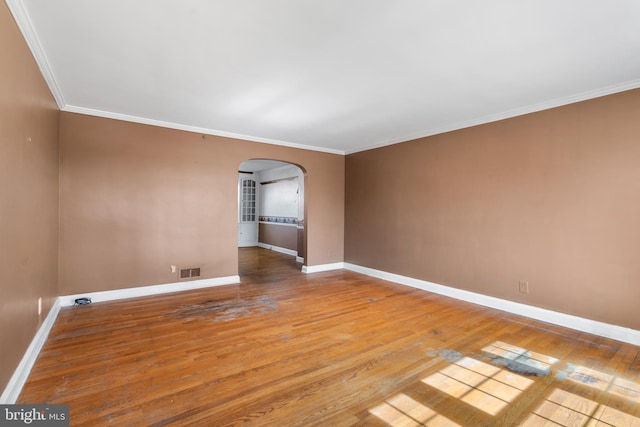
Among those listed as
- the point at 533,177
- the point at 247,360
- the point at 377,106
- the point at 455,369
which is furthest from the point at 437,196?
the point at 247,360

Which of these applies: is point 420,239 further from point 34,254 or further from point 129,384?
point 34,254

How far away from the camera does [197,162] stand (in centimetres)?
473

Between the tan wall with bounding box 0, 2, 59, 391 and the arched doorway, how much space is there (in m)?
4.65

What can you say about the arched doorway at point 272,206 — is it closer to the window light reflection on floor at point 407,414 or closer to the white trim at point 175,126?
the white trim at point 175,126

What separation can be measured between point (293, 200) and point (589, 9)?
692 centimetres

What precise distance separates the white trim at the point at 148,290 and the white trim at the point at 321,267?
4.64 ft

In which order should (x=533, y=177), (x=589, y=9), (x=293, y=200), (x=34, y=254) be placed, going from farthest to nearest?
(x=293, y=200) → (x=533, y=177) → (x=34, y=254) → (x=589, y=9)

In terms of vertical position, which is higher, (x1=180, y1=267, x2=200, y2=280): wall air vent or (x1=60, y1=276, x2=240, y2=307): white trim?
(x1=180, y1=267, x2=200, y2=280): wall air vent

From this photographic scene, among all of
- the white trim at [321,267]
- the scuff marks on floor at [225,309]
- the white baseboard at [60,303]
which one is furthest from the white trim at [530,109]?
the white baseboard at [60,303]

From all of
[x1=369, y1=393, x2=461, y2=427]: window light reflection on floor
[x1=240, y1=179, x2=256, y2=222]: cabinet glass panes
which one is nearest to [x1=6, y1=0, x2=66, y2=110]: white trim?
[x1=369, y1=393, x2=461, y2=427]: window light reflection on floor

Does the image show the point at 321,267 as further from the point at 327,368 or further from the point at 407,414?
the point at 407,414

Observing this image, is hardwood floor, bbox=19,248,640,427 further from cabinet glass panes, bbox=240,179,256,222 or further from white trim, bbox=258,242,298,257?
cabinet glass panes, bbox=240,179,256,222

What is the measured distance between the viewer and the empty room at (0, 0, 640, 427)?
1929mm

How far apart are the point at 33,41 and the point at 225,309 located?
310 cm
